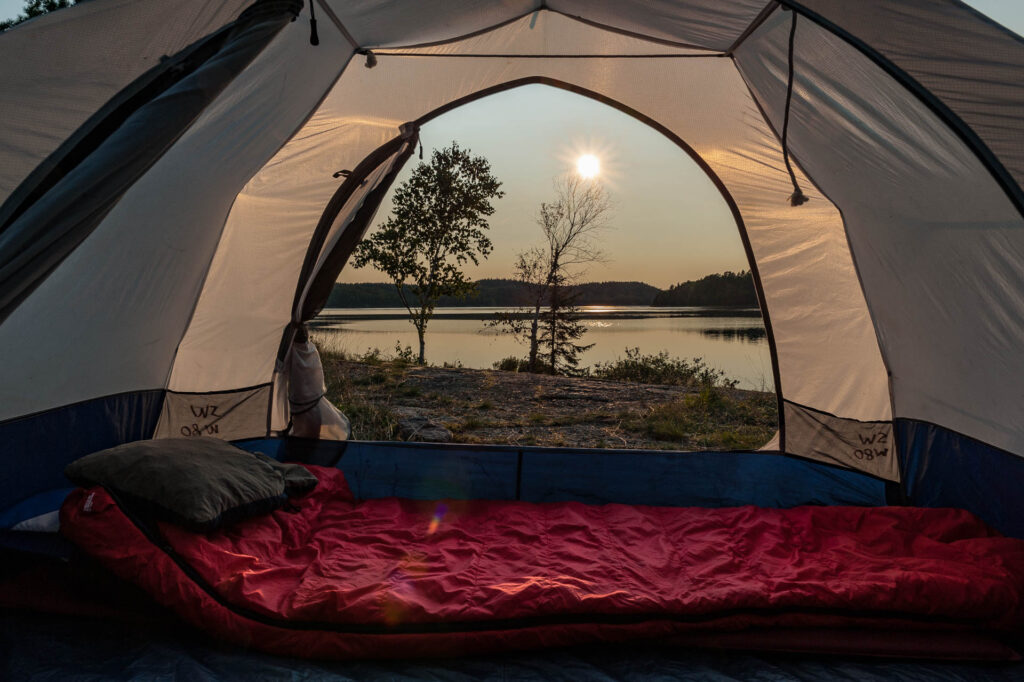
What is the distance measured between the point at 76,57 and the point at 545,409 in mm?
4869

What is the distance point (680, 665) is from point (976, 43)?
5.74ft

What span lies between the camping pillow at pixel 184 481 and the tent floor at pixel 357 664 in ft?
1.07

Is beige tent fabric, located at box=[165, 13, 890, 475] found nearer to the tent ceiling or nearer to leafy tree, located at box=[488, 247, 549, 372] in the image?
the tent ceiling

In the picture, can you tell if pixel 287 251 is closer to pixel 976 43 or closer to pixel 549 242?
pixel 976 43

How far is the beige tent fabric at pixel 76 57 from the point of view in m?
1.63

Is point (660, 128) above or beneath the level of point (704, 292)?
beneath

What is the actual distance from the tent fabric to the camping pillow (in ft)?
1.40

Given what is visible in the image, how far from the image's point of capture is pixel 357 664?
5.38 feet

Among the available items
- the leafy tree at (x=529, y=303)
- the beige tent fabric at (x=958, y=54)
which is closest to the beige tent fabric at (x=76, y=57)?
the beige tent fabric at (x=958, y=54)

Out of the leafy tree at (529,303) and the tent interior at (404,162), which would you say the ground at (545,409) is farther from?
the leafy tree at (529,303)

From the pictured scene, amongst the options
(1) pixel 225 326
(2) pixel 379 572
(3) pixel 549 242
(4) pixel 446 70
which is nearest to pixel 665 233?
(3) pixel 549 242

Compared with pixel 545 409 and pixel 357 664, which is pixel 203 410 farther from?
pixel 545 409

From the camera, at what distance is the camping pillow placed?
6.31 feet

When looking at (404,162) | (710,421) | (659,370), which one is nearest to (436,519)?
(404,162)
